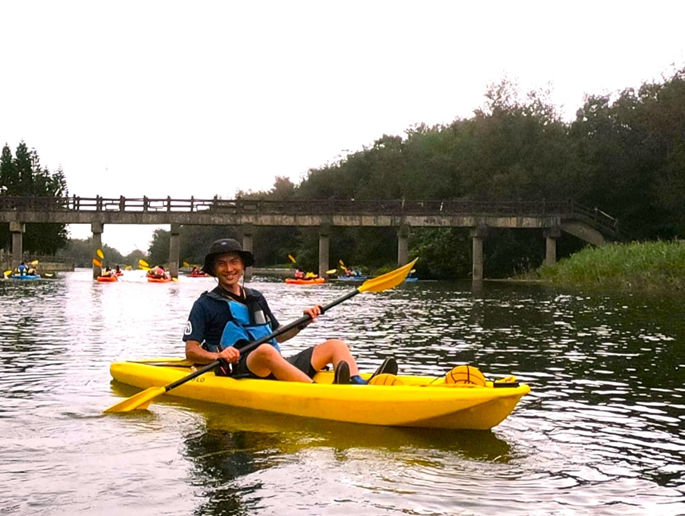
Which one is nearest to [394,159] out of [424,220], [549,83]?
[549,83]

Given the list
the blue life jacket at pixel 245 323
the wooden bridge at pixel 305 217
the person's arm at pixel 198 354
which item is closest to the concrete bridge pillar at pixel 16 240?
the wooden bridge at pixel 305 217

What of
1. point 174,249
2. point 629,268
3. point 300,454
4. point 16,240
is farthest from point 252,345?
point 16,240

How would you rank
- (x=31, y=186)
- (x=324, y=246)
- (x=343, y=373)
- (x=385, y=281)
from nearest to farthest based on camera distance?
(x=343, y=373) → (x=385, y=281) → (x=324, y=246) → (x=31, y=186)

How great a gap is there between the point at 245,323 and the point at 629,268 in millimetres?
25859

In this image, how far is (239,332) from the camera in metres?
7.88

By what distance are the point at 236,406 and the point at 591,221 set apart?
39.3 meters

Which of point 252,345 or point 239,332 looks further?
point 239,332

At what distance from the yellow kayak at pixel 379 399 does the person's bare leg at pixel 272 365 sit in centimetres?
12

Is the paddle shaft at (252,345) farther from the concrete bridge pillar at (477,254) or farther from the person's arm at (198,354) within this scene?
the concrete bridge pillar at (477,254)

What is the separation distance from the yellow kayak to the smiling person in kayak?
143 millimetres

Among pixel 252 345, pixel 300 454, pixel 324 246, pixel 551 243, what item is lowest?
pixel 300 454

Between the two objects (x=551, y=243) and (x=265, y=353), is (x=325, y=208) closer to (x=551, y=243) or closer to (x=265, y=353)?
(x=551, y=243)

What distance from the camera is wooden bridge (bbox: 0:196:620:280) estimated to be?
1752 inches

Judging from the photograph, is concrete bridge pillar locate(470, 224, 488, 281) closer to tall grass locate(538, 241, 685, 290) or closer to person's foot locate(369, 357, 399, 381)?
tall grass locate(538, 241, 685, 290)
